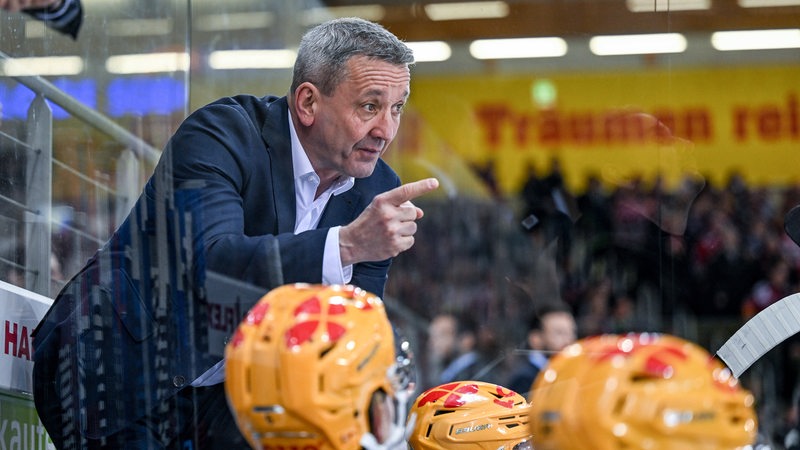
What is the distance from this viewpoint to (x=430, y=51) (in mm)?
2754

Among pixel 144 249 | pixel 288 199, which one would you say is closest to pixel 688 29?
pixel 288 199

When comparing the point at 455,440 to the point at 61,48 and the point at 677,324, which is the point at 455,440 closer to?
the point at 677,324

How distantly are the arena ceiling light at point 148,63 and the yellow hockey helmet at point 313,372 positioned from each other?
97 cm

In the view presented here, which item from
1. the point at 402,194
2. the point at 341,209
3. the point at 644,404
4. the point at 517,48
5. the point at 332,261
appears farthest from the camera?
the point at 517,48

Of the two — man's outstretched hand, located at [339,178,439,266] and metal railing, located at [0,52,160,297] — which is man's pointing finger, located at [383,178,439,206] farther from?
metal railing, located at [0,52,160,297]

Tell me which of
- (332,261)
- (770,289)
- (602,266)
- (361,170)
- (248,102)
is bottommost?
(770,289)

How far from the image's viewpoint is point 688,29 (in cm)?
277

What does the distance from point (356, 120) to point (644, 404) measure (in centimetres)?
100

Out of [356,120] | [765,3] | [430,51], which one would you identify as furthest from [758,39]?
[356,120]

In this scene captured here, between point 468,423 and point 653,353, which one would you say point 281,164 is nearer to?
point 468,423

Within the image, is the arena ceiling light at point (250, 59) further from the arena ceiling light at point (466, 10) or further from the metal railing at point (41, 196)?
the metal railing at point (41, 196)

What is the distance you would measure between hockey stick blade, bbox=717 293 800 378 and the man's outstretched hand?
78 cm

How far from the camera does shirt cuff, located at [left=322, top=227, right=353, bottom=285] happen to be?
7.17 ft

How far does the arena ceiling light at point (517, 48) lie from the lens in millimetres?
2885
